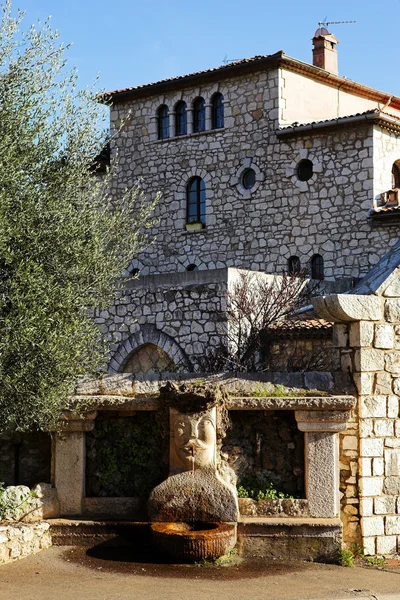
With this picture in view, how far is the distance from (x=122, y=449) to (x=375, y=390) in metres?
2.73

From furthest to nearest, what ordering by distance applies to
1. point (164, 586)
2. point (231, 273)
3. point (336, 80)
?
1. point (336, 80)
2. point (231, 273)
3. point (164, 586)

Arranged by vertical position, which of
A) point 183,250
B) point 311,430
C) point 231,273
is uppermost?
point 183,250

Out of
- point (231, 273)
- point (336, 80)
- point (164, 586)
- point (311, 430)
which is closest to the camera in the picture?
point (164, 586)

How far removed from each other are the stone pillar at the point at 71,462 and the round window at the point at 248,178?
18.0 m

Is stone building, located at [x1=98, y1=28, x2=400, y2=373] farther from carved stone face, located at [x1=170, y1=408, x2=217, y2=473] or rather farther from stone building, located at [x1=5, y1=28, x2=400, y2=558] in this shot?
carved stone face, located at [x1=170, y1=408, x2=217, y2=473]

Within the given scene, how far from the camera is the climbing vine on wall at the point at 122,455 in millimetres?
9578

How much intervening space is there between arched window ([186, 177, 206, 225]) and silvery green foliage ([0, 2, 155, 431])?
17.1 m

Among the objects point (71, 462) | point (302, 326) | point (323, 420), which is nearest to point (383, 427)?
point (323, 420)

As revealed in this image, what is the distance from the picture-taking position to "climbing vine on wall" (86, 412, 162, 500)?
9578 mm

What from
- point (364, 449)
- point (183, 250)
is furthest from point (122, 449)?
point (183, 250)

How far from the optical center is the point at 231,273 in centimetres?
1953

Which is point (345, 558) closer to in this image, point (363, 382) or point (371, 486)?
point (371, 486)

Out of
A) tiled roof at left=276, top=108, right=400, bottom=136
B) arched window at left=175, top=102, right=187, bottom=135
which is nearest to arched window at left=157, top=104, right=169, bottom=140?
arched window at left=175, top=102, right=187, bottom=135

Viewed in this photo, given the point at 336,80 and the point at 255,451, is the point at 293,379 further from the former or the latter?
the point at 336,80
